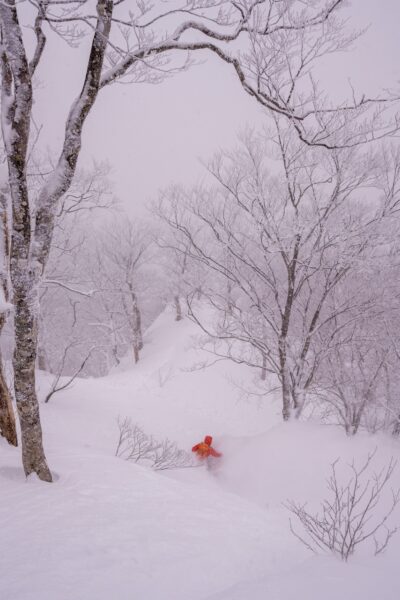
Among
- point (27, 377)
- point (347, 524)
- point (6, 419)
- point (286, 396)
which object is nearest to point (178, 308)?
point (286, 396)

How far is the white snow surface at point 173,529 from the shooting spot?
221cm

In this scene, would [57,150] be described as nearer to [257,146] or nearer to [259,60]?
[257,146]

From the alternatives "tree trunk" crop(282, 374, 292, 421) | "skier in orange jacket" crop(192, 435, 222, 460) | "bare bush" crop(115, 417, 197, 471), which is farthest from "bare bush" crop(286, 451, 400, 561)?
"skier in orange jacket" crop(192, 435, 222, 460)

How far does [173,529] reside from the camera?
3127 millimetres

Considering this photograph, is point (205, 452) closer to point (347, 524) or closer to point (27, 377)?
point (347, 524)

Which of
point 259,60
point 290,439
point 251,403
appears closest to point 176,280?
point 251,403

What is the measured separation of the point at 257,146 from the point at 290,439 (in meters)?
6.40

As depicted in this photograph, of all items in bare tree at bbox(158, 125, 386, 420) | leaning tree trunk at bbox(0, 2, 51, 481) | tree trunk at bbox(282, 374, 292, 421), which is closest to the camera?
leaning tree trunk at bbox(0, 2, 51, 481)

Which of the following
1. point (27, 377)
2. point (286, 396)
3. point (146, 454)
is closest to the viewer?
point (27, 377)

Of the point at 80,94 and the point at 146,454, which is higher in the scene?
the point at 80,94

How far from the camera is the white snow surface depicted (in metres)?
2.21

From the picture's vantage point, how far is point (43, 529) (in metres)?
2.70

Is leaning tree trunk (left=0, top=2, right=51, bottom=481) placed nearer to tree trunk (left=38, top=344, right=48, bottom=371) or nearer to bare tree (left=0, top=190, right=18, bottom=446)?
bare tree (left=0, top=190, right=18, bottom=446)

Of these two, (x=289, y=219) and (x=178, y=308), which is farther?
(x=178, y=308)
